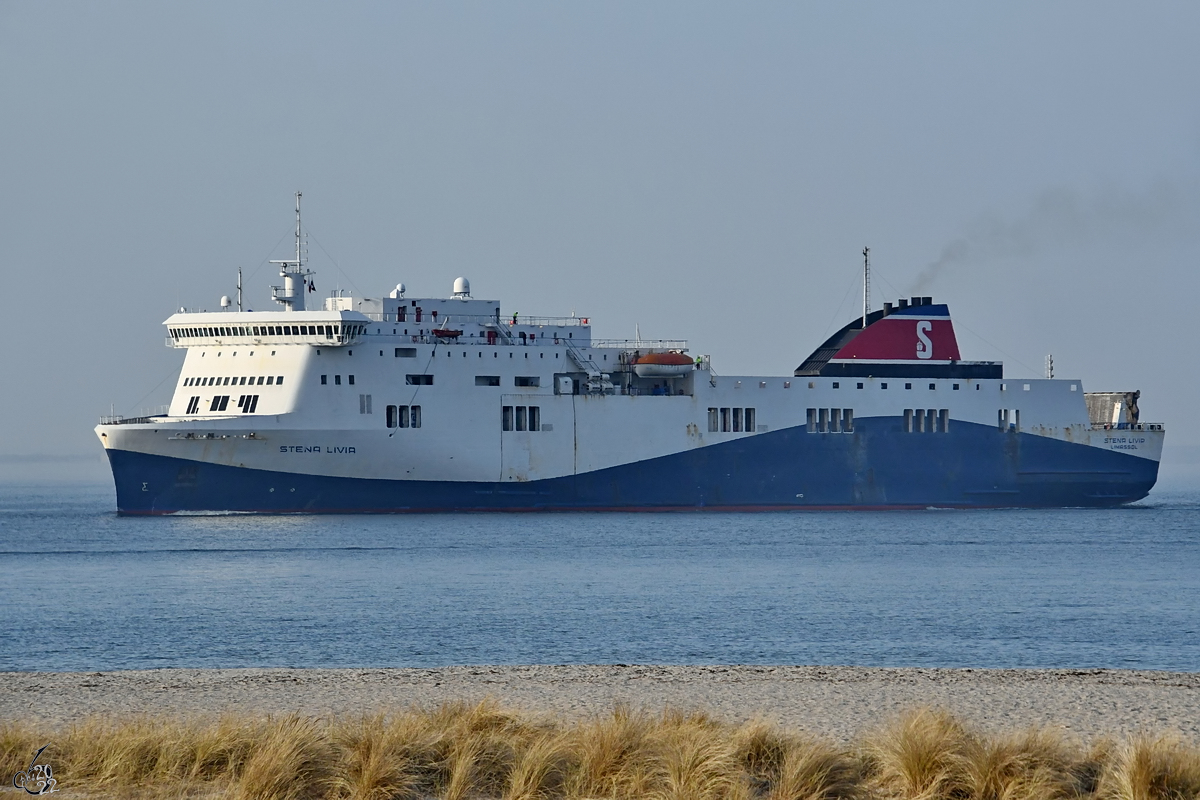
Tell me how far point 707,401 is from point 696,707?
89.9 ft

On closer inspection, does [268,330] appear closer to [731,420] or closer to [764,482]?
[731,420]

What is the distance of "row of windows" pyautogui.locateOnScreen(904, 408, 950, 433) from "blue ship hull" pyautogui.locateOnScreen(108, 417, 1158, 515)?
210 mm

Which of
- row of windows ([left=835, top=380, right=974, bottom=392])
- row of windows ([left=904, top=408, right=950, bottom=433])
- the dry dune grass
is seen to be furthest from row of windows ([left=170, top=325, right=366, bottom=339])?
the dry dune grass

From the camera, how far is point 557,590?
22.0m

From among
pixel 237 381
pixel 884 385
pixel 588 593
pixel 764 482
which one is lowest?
pixel 588 593

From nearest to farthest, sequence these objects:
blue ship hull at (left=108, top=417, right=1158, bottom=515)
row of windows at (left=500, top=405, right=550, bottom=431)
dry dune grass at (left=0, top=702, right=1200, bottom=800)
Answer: dry dune grass at (left=0, top=702, right=1200, bottom=800) < blue ship hull at (left=108, top=417, right=1158, bottom=515) < row of windows at (left=500, top=405, right=550, bottom=431)

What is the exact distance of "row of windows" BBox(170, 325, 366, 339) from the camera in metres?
34.9

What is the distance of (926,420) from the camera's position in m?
40.6

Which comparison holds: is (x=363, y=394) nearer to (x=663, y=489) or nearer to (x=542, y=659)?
(x=663, y=489)

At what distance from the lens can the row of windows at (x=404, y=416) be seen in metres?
35.4

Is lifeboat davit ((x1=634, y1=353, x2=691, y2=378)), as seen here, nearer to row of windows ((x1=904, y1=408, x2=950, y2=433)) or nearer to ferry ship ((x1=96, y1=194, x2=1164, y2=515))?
ferry ship ((x1=96, y1=194, x2=1164, y2=515))

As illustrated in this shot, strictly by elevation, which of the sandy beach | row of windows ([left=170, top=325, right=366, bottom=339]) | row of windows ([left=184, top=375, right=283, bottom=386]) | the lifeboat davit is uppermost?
row of windows ([left=170, top=325, right=366, bottom=339])

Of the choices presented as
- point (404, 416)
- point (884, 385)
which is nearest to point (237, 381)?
point (404, 416)

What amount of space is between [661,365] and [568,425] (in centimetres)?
311
